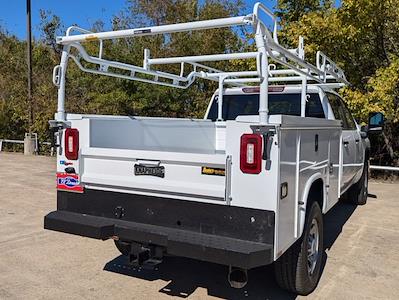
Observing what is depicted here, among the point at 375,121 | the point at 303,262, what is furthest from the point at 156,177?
the point at 375,121

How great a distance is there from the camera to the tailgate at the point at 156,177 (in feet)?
11.1

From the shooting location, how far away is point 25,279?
433 centimetres

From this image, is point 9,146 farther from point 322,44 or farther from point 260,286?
point 260,286

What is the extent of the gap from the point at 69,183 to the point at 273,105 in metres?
3.14

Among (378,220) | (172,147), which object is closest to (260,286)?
(172,147)

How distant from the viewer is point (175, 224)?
3.57 metres

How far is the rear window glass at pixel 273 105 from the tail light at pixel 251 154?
2821 millimetres

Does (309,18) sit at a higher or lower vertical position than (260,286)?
higher

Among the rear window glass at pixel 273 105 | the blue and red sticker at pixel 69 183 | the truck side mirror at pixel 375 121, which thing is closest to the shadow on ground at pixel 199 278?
the blue and red sticker at pixel 69 183

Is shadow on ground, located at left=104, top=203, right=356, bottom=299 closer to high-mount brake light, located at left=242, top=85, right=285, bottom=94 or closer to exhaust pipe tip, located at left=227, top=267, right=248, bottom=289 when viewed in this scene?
exhaust pipe tip, located at left=227, top=267, right=248, bottom=289

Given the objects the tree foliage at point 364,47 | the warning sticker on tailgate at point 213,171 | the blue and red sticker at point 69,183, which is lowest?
the blue and red sticker at point 69,183

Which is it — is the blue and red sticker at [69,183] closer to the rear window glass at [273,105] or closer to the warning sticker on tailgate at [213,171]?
the warning sticker on tailgate at [213,171]

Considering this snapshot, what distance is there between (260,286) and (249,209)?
1.39m

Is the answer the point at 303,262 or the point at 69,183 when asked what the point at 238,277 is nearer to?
the point at 303,262
